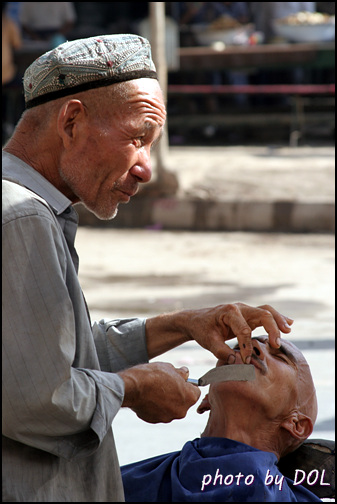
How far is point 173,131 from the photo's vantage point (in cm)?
1425

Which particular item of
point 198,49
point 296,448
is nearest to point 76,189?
point 296,448

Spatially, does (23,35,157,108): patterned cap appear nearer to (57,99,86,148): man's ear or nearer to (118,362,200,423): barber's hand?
(57,99,86,148): man's ear

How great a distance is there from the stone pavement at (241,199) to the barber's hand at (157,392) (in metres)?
7.77

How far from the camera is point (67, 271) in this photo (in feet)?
6.19

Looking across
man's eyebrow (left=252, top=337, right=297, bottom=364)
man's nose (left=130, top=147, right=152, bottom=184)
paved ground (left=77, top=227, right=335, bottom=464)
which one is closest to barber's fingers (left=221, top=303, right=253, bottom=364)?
man's eyebrow (left=252, top=337, right=297, bottom=364)

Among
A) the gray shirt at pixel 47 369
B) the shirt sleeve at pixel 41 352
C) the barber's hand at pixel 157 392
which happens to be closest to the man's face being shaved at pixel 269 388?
the barber's hand at pixel 157 392

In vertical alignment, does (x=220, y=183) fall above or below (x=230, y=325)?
below

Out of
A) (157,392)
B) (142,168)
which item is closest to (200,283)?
(142,168)

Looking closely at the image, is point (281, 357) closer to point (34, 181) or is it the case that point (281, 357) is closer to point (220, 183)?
point (34, 181)

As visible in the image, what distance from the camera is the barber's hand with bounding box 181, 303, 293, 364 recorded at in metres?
2.32

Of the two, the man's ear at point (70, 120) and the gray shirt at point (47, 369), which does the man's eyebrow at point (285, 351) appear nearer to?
the gray shirt at point (47, 369)

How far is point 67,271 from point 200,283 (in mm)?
5524

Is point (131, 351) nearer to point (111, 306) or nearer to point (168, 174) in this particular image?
point (111, 306)

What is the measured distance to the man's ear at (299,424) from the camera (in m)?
2.58
